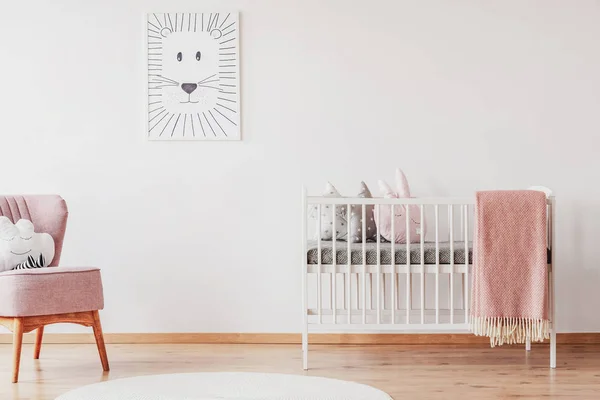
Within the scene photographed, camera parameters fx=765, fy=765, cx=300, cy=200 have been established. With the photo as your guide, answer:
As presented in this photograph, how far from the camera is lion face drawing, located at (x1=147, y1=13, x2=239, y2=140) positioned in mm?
3598

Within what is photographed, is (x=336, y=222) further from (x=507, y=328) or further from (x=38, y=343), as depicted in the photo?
(x=38, y=343)

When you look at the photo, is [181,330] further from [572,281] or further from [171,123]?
[572,281]

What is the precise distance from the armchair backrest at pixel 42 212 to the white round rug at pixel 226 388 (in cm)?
81

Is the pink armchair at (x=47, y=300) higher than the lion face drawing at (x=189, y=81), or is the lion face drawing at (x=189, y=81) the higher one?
the lion face drawing at (x=189, y=81)

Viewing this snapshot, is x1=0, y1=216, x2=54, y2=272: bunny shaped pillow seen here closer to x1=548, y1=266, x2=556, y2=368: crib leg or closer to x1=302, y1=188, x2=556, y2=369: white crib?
x1=302, y1=188, x2=556, y2=369: white crib

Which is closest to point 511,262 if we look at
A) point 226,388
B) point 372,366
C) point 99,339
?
point 372,366

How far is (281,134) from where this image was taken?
361 cm

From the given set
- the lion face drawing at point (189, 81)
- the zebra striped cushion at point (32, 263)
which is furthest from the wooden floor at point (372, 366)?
the lion face drawing at point (189, 81)

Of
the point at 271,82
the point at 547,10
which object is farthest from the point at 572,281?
the point at 271,82

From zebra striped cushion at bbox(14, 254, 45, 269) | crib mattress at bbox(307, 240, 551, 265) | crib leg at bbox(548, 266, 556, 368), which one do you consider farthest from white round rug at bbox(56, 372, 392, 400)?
crib leg at bbox(548, 266, 556, 368)

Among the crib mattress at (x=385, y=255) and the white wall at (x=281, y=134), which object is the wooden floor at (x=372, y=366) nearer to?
the white wall at (x=281, y=134)

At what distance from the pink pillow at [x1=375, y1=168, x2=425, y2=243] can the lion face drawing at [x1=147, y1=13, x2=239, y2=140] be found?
2.58 feet

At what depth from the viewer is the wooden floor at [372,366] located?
8.77 feet

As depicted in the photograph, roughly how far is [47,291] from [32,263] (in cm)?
28
